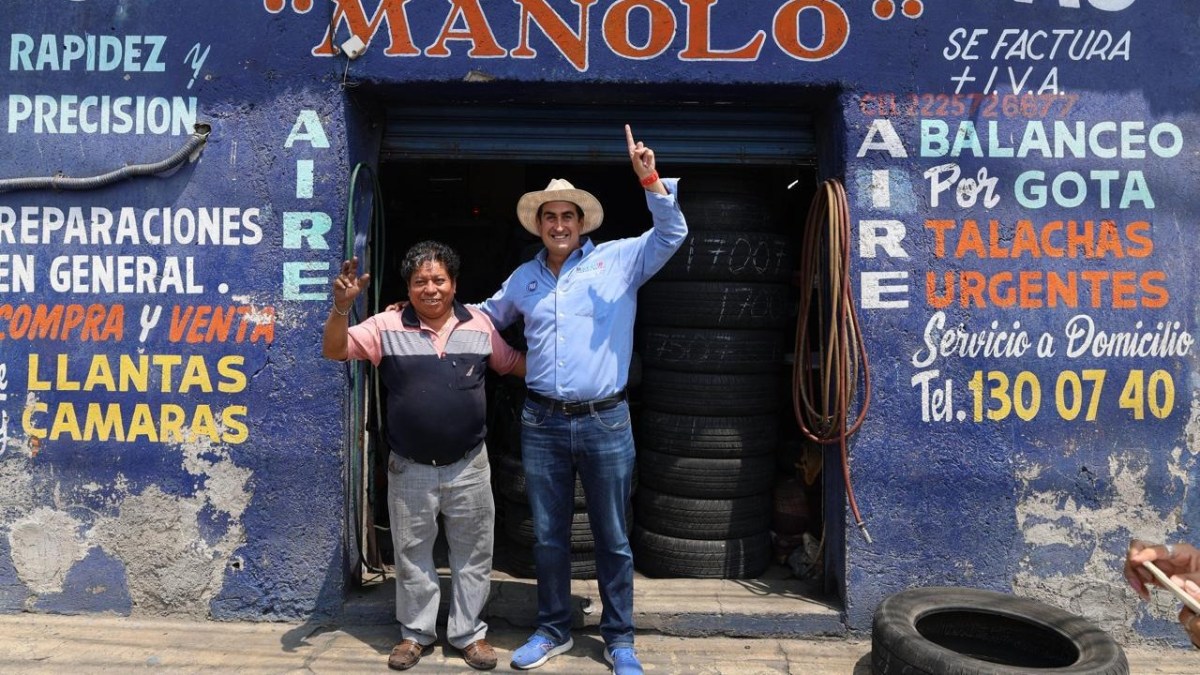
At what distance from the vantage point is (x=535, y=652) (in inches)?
142

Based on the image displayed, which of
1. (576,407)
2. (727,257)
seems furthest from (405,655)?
(727,257)

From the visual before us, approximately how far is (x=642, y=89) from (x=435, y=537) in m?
2.32

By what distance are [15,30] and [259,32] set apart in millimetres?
1183

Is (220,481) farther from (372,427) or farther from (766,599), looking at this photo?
(766,599)

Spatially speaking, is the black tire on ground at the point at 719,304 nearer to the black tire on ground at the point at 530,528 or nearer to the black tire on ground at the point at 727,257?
the black tire on ground at the point at 727,257

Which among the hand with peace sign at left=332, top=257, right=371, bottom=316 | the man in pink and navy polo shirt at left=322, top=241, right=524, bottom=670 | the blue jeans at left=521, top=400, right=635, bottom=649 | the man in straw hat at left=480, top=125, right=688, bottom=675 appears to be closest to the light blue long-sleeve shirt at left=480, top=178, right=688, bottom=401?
the man in straw hat at left=480, top=125, right=688, bottom=675

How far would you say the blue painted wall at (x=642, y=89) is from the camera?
3879mm

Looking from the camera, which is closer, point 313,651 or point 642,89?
point 313,651

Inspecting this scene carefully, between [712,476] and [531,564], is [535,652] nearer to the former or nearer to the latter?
[531,564]

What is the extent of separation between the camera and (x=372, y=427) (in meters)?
4.32

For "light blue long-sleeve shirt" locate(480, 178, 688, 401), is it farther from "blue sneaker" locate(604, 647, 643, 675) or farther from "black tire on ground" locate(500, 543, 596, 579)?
"black tire on ground" locate(500, 543, 596, 579)

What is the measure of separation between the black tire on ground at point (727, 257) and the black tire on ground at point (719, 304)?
0.15 feet

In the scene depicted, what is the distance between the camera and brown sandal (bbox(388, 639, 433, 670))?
141 inches

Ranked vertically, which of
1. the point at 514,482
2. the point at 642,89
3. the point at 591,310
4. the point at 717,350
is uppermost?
the point at 642,89
